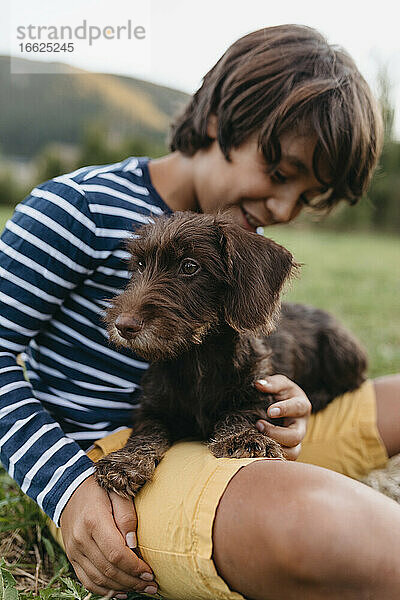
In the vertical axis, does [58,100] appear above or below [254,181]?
below

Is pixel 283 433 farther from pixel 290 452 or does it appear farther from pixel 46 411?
pixel 46 411

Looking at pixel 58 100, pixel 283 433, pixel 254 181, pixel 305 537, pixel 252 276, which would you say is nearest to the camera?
pixel 305 537

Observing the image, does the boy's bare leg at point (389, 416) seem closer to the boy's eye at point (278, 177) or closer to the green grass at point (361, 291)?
the green grass at point (361, 291)

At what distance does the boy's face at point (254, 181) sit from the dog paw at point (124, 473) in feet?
4.00

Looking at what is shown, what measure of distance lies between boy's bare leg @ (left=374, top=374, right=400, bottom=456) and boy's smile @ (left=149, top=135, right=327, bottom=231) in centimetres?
115

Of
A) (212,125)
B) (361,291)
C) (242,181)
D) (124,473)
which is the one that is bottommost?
(361,291)

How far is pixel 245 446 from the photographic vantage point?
86.9 inches

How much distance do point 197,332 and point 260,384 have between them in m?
0.38

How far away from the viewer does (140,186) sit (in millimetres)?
2854

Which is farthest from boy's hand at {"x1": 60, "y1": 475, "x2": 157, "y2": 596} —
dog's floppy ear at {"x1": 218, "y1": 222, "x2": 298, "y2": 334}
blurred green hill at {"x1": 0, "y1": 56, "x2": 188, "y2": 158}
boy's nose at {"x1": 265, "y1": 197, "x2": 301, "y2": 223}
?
blurred green hill at {"x1": 0, "y1": 56, "x2": 188, "y2": 158}

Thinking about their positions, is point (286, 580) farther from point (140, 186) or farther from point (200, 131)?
point (200, 131)

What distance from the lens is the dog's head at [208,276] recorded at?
7.17 ft

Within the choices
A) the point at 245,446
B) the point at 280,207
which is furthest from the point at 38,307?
the point at 280,207

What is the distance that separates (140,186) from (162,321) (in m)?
1.00
